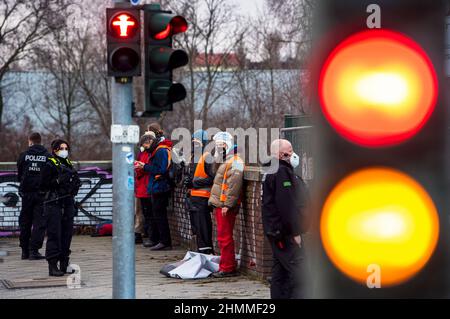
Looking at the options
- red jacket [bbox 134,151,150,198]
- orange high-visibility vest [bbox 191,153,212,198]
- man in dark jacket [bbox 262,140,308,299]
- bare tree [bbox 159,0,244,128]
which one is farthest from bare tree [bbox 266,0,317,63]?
man in dark jacket [bbox 262,140,308,299]

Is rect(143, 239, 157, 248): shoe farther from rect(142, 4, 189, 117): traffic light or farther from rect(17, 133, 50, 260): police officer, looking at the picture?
rect(142, 4, 189, 117): traffic light

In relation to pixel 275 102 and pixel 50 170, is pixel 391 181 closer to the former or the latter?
pixel 50 170

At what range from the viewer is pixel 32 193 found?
15.4 meters

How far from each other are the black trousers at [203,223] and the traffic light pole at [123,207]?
5322mm

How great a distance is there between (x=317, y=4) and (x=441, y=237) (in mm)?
491

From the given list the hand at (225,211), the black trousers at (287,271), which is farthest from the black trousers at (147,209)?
the black trousers at (287,271)

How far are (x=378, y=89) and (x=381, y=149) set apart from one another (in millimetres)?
113

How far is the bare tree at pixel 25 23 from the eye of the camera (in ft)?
138

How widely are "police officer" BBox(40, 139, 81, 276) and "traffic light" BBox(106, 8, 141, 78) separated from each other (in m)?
4.81

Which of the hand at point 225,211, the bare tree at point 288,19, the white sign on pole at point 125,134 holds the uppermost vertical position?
the bare tree at point 288,19

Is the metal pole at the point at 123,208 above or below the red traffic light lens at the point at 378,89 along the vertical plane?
below

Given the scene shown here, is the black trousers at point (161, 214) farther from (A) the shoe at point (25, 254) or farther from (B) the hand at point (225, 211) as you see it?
→ (B) the hand at point (225, 211)

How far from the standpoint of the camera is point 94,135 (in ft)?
154

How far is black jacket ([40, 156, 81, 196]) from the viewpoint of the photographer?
41.6 feet
